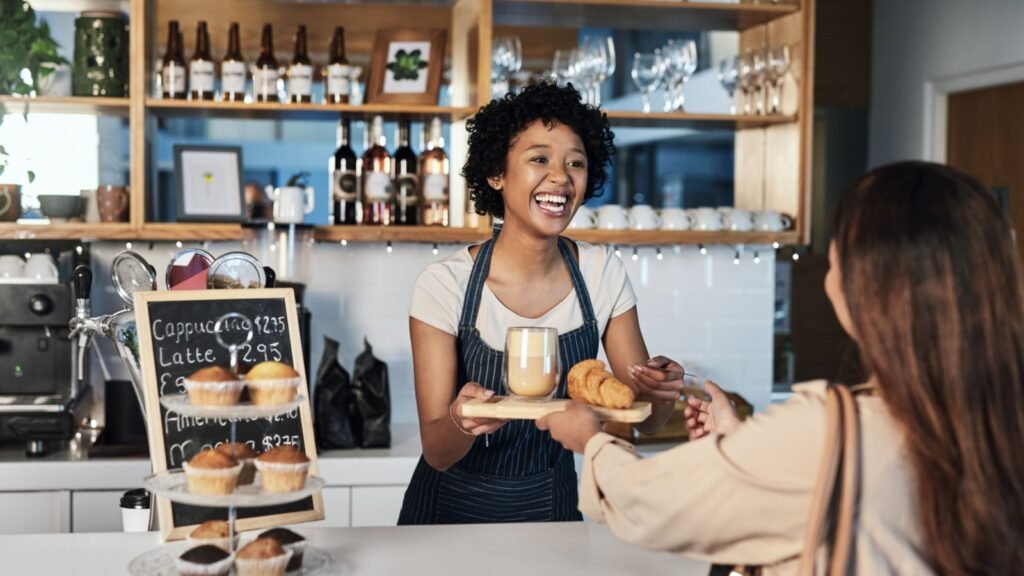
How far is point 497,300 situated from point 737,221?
156 centimetres

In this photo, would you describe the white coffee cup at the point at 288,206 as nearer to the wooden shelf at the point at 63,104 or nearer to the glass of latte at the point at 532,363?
the wooden shelf at the point at 63,104

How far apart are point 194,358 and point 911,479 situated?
105 cm

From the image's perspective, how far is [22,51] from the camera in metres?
3.27

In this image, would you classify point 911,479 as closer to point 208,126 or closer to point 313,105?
point 313,105

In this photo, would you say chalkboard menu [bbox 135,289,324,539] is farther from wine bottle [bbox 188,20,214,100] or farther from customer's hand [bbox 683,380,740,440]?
wine bottle [bbox 188,20,214,100]

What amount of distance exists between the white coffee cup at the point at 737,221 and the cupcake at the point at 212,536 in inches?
94.5

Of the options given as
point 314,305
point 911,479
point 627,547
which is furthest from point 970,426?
point 314,305

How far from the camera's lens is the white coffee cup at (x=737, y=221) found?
3.67 metres

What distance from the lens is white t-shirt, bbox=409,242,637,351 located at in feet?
7.48

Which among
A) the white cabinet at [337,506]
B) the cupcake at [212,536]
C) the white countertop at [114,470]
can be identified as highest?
the cupcake at [212,536]

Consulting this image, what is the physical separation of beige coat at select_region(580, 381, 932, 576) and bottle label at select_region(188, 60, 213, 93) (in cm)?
249

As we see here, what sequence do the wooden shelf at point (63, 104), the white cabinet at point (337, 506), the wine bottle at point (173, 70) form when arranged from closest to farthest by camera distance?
the white cabinet at point (337, 506), the wooden shelf at point (63, 104), the wine bottle at point (173, 70)

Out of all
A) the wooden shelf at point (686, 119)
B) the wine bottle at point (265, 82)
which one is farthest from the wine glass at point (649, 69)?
the wine bottle at point (265, 82)

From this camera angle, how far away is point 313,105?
3375 mm
